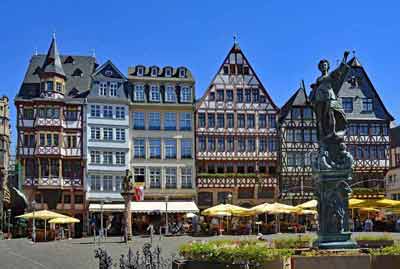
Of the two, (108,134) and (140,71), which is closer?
(108,134)

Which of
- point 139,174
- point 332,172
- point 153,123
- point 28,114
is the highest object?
point 28,114

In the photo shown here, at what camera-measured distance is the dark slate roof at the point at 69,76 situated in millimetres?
54531

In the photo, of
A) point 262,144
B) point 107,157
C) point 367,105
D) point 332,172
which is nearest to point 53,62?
point 107,157

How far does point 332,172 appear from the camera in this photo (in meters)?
16.2

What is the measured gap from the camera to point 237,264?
13.7m

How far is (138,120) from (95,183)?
6358 millimetres

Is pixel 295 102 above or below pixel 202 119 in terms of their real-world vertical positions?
above

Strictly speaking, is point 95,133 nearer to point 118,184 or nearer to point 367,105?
point 118,184

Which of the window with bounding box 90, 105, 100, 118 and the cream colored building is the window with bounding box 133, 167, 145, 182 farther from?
the window with bounding box 90, 105, 100, 118

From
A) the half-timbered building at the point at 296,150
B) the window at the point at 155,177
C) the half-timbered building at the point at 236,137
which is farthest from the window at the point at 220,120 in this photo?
the window at the point at 155,177

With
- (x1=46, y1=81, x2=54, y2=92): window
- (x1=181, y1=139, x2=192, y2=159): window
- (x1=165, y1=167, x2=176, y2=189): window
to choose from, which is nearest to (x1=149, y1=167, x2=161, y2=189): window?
(x1=165, y1=167, x2=176, y2=189): window

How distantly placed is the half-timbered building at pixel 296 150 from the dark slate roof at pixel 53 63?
61.2ft

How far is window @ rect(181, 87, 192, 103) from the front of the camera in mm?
56500

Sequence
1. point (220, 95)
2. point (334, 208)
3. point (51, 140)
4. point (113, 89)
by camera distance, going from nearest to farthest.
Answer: point (334, 208) < point (51, 140) < point (113, 89) < point (220, 95)
